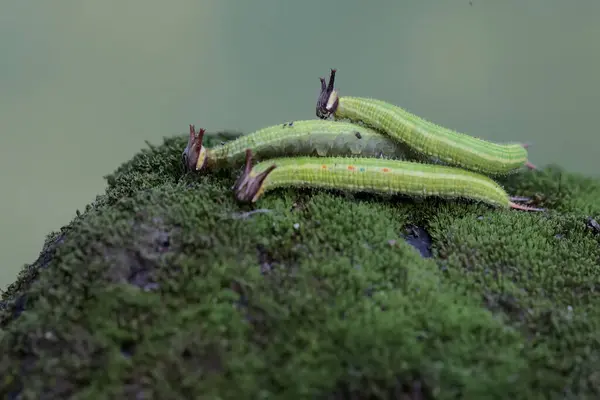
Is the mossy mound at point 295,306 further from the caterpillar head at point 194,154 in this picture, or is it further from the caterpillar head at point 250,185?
the caterpillar head at point 194,154

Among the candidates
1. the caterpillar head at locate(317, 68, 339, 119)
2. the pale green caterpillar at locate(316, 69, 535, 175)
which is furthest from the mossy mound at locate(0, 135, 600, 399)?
the caterpillar head at locate(317, 68, 339, 119)

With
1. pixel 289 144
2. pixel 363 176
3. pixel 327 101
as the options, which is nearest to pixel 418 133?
pixel 363 176

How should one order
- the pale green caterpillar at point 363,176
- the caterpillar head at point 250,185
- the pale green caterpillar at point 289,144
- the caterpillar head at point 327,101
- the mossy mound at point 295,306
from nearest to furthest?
the mossy mound at point 295,306 → the caterpillar head at point 250,185 → the pale green caterpillar at point 363,176 → the pale green caterpillar at point 289,144 → the caterpillar head at point 327,101

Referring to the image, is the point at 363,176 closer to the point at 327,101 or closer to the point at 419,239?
the point at 419,239

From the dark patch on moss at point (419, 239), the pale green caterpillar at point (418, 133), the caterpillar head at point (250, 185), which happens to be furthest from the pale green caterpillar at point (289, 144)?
the dark patch on moss at point (419, 239)

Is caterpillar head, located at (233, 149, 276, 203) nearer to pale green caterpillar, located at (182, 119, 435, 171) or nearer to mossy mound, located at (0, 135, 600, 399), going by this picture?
mossy mound, located at (0, 135, 600, 399)

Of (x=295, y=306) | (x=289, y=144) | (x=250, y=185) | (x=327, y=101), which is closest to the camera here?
(x=295, y=306)
